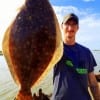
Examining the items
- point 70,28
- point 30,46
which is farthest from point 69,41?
point 30,46

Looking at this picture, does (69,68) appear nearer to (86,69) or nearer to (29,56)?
(86,69)

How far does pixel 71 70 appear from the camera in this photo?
4824 mm

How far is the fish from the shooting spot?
2945 mm

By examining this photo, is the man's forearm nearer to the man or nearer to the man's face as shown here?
the man

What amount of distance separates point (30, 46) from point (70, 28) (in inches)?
76.3

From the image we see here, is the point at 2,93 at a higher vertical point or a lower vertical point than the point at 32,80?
lower

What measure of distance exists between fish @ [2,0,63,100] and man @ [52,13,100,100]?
5.79 ft

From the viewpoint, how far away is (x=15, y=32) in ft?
9.87

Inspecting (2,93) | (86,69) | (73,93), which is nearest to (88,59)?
(86,69)

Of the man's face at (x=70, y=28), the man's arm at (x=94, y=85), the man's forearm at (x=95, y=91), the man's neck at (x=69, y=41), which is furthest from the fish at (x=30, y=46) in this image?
the man's forearm at (x=95, y=91)

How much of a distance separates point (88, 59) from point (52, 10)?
2100mm

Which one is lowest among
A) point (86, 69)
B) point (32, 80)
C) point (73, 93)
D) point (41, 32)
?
point (73, 93)

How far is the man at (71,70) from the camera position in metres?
4.80

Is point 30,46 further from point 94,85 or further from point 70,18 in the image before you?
point 94,85
